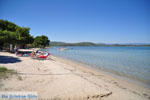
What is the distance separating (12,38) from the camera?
13.8 metres

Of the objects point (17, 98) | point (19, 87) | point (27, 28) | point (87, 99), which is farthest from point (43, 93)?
point (27, 28)

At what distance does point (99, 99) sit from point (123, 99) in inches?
38.8

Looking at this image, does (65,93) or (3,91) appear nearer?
(3,91)

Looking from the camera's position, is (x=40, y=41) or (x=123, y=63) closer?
(x=123, y=63)

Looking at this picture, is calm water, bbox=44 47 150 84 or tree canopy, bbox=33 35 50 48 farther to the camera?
tree canopy, bbox=33 35 50 48

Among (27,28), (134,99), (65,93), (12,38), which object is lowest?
(134,99)

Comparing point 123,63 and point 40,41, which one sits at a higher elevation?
point 40,41

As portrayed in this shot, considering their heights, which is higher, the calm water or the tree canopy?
the tree canopy

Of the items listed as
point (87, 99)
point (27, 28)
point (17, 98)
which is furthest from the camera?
point (27, 28)

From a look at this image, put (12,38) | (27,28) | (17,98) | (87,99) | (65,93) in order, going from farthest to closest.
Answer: (27,28), (12,38), (65,93), (87,99), (17,98)

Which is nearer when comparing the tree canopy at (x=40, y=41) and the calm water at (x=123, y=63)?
the calm water at (x=123, y=63)

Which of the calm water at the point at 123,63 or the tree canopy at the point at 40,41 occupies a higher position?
the tree canopy at the point at 40,41

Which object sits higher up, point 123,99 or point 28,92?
point 28,92

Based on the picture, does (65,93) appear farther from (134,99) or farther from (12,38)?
(12,38)
